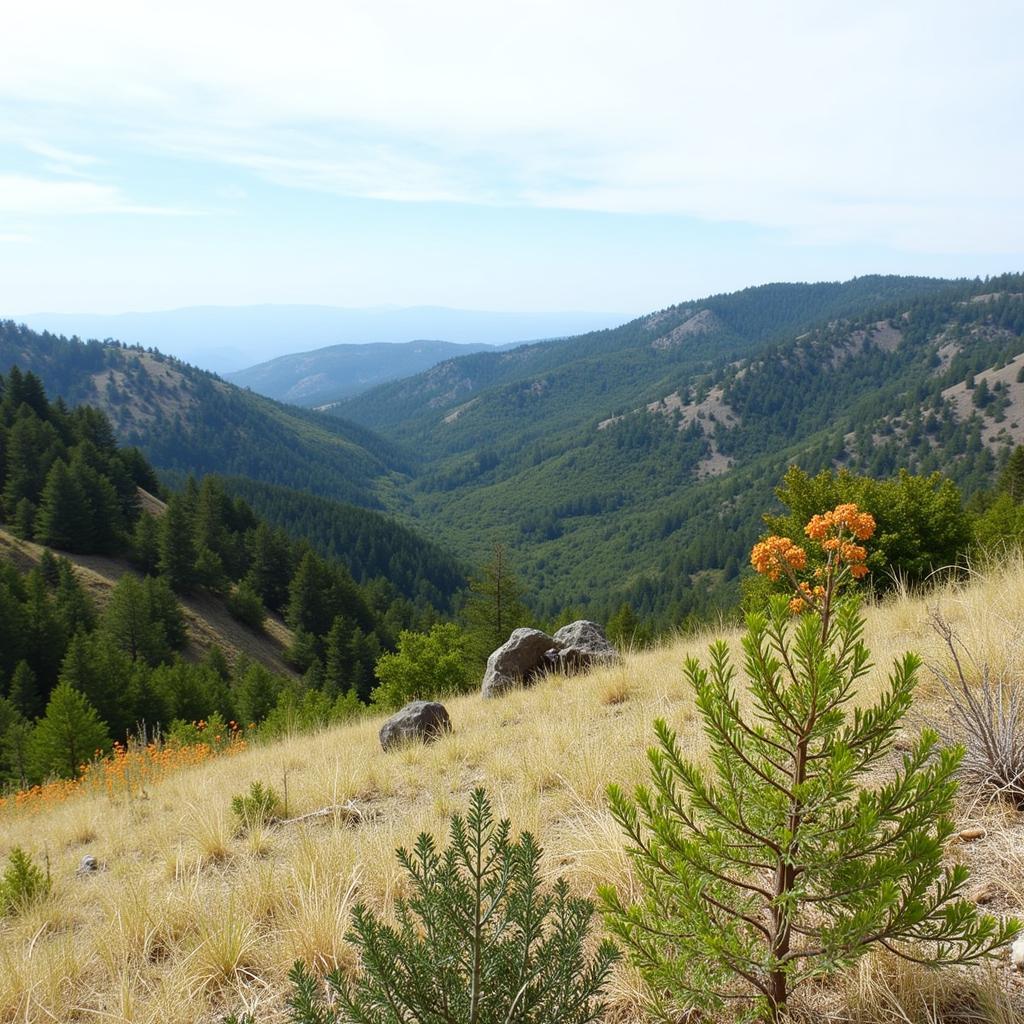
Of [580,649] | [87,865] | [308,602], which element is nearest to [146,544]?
[308,602]

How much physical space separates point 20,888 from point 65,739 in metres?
21.6

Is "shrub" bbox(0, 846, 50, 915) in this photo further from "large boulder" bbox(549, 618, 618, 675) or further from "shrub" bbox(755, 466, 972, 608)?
"shrub" bbox(755, 466, 972, 608)

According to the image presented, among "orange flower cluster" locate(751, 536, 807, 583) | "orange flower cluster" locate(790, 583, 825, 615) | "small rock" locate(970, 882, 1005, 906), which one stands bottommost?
"small rock" locate(970, 882, 1005, 906)

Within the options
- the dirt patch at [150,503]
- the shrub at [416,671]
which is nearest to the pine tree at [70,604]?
the dirt patch at [150,503]

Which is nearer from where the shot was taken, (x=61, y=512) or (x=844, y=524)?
(x=844, y=524)

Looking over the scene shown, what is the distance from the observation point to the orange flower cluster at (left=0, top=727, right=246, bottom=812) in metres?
8.92

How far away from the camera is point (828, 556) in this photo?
219cm

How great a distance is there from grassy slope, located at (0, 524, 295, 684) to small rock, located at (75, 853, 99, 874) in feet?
169

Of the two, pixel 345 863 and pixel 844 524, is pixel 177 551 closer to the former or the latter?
pixel 345 863

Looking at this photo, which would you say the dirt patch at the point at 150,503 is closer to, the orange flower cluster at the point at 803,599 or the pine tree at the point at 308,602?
the pine tree at the point at 308,602

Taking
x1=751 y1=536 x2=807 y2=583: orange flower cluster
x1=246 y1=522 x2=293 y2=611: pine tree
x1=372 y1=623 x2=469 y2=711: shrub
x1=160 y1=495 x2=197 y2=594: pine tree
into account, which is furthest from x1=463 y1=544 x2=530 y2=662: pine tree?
x1=246 y1=522 x2=293 y2=611: pine tree

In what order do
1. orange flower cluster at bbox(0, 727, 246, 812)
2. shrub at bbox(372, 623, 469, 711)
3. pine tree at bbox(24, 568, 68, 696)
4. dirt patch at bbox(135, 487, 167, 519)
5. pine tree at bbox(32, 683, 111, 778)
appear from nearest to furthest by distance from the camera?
orange flower cluster at bbox(0, 727, 246, 812), pine tree at bbox(32, 683, 111, 778), shrub at bbox(372, 623, 469, 711), pine tree at bbox(24, 568, 68, 696), dirt patch at bbox(135, 487, 167, 519)

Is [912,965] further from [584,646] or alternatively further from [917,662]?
[584,646]

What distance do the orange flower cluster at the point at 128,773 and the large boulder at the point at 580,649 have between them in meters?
6.49
